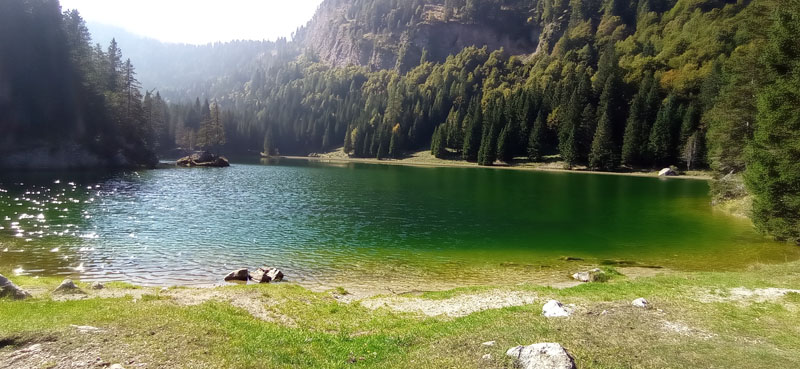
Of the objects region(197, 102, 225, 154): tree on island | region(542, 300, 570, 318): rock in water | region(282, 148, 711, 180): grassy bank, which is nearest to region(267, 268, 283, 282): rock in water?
region(542, 300, 570, 318): rock in water

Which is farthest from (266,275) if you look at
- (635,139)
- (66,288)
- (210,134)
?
(210,134)

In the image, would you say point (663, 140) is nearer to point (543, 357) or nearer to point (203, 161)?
point (543, 357)

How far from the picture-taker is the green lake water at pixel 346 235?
2623 centimetres

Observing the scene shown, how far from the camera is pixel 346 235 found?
36406mm

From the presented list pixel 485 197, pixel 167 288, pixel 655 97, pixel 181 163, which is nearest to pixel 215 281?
pixel 167 288

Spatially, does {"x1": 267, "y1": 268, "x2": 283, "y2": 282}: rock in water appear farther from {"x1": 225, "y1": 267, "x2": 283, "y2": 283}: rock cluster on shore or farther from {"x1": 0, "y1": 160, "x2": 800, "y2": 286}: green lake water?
{"x1": 0, "y1": 160, "x2": 800, "y2": 286}: green lake water

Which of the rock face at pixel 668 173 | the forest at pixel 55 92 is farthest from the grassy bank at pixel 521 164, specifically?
the forest at pixel 55 92

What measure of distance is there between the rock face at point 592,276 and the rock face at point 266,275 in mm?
18501

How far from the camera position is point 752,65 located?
144ft

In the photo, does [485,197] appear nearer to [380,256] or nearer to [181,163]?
[380,256]

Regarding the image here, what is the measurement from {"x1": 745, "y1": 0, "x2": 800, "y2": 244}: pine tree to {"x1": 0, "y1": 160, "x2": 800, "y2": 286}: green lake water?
2402 millimetres

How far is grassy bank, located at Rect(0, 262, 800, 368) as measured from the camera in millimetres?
10336

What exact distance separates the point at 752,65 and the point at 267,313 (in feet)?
186

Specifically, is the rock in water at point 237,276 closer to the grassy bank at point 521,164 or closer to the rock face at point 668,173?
the grassy bank at point 521,164
